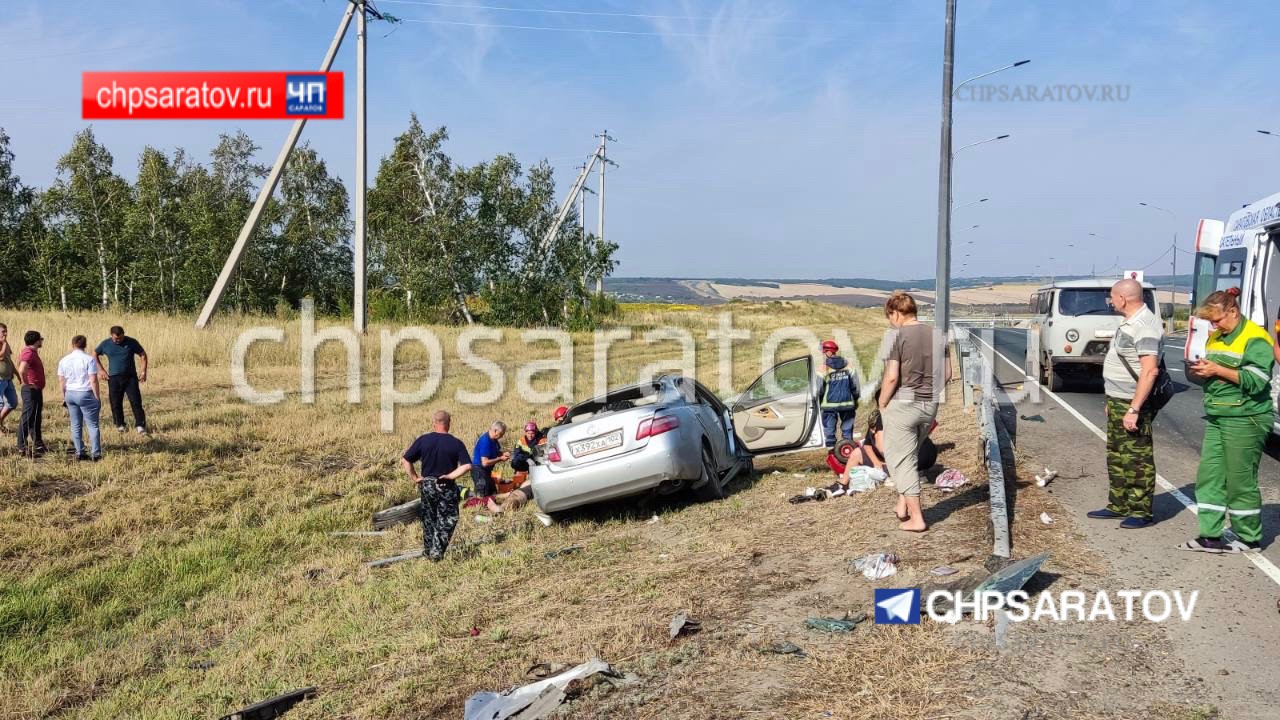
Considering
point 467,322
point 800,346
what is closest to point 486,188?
point 467,322

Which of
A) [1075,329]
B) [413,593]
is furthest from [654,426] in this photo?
[1075,329]

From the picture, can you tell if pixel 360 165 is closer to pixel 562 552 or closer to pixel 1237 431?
pixel 562 552

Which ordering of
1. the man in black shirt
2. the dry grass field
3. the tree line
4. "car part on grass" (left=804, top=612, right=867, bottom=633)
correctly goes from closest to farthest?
the dry grass field → "car part on grass" (left=804, top=612, right=867, bottom=633) → the man in black shirt → the tree line

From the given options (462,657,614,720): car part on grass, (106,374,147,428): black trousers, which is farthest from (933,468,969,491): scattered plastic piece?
(106,374,147,428): black trousers

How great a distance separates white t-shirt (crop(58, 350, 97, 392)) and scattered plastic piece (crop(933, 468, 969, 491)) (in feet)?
33.9

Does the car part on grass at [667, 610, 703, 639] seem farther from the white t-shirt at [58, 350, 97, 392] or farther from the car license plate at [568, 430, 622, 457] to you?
the white t-shirt at [58, 350, 97, 392]

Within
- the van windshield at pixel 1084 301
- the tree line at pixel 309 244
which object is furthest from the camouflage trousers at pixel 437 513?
the tree line at pixel 309 244

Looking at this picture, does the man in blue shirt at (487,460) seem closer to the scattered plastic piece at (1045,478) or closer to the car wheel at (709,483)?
the car wheel at (709,483)

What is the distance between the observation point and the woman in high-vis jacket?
6.15 metres

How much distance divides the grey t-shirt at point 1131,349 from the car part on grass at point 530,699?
13.7 ft

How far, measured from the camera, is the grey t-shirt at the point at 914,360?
6.65 metres

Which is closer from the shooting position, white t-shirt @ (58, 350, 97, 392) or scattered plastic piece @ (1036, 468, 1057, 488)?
scattered plastic piece @ (1036, 468, 1057, 488)

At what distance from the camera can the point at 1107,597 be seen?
539 cm

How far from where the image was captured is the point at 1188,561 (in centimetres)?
612
